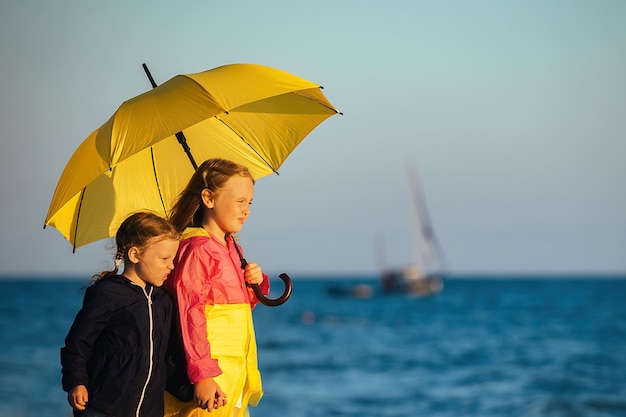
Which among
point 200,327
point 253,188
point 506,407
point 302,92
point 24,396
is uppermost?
point 302,92

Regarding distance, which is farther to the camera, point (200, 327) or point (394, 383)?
point (394, 383)

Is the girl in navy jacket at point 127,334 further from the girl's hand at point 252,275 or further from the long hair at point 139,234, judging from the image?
the girl's hand at point 252,275

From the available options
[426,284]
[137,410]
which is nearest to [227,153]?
[137,410]

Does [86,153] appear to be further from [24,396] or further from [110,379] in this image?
→ [24,396]

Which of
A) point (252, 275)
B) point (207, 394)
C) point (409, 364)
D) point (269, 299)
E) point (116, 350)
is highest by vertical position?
point (252, 275)

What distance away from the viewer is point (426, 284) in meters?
65.6

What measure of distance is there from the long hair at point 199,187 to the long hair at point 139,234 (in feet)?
0.87

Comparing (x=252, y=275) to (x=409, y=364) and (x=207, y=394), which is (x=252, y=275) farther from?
(x=409, y=364)

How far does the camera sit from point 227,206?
409 centimetres

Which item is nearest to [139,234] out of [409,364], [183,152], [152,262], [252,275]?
[152,262]

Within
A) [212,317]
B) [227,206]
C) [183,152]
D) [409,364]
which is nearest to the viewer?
[212,317]

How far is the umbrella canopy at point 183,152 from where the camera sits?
4.12 meters

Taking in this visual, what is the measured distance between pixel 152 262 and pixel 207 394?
581 mm

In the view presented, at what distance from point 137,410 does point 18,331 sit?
32.5 metres
